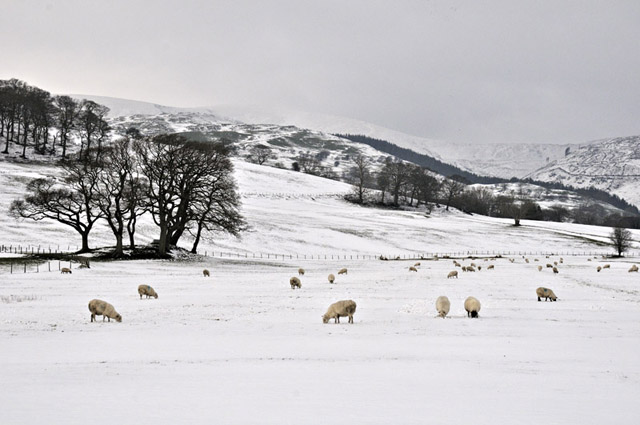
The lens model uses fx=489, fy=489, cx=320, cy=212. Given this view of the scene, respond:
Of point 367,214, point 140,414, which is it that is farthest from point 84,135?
point 140,414

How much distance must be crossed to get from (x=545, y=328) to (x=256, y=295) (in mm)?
15891

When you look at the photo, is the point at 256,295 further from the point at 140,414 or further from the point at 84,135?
the point at 84,135

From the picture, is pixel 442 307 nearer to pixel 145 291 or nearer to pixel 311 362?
pixel 311 362

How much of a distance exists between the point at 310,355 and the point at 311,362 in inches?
32.4

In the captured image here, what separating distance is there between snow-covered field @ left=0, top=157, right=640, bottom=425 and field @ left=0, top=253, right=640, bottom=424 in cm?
5

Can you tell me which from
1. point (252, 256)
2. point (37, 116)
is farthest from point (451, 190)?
point (37, 116)

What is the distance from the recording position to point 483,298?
28.1 meters

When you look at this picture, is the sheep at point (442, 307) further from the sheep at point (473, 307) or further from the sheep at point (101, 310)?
the sheep at point (101, 310)

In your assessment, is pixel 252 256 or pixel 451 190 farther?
pixel 451 190

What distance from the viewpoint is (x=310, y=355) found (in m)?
13.3

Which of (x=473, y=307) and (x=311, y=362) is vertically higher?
(x=473, y=307)

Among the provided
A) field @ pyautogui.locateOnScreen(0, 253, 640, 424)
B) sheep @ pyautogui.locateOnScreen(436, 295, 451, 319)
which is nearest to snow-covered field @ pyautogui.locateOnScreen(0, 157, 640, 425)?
field @ pyautogui.locateOnScreen(0, 253, 640, 424)

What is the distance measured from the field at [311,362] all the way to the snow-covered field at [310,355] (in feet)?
0.16

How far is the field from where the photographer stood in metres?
8.90
